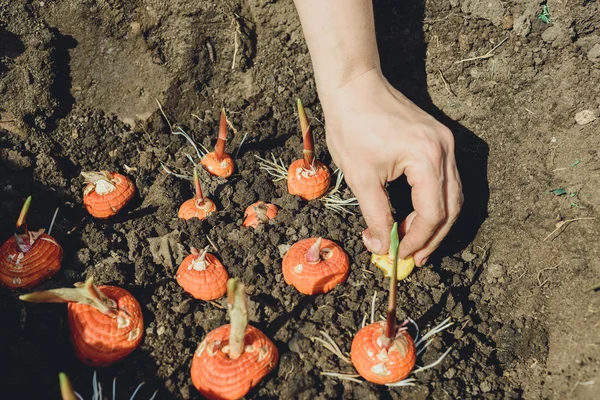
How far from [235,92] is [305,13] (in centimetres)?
138

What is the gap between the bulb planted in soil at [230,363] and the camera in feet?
8.05

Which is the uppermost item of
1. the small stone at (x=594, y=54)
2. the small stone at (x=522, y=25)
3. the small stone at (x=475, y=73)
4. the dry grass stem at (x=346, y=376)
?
the small stone at (x=522, y=25)

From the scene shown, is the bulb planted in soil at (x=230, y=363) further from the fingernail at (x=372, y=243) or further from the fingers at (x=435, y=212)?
the fingers at (x=435, y=212)

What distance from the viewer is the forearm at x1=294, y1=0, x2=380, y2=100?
2.72m

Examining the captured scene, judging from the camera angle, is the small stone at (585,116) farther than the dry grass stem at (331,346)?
Yes

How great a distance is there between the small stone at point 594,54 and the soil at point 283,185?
0.05 m

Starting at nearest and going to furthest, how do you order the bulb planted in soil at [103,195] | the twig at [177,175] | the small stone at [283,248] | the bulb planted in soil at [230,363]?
the bulb planted in soil at [230,363]
the small stone at [283,248]
the bulb planted in soil at [103,195]
the twig at [177,175]

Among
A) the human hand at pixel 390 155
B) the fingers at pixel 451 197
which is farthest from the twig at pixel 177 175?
the fingers at pixel 451 197

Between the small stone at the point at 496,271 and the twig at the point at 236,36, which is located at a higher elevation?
the twig at the point at 236,36

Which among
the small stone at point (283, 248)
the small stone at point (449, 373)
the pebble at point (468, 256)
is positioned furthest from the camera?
the pebble at point (468, 256)

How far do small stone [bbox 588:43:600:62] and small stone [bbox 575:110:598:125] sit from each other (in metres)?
0.35

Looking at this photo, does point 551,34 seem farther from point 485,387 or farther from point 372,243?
point 485,387

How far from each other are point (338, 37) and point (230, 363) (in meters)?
1.71

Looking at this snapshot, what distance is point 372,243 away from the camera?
9.39 feet
